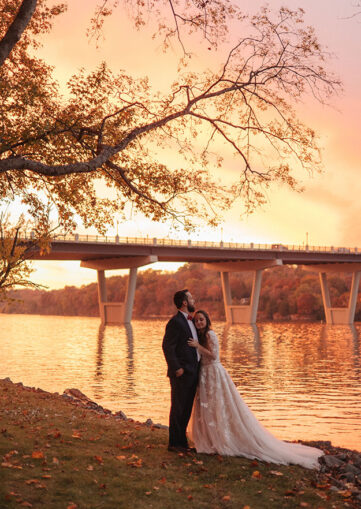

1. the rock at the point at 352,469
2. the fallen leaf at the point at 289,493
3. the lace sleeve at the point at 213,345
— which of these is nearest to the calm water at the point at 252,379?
the rock at the point at 352,469

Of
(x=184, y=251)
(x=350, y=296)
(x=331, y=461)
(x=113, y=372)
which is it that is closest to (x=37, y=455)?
(x=331, y=461)

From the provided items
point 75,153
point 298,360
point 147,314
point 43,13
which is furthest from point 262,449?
point 147,314

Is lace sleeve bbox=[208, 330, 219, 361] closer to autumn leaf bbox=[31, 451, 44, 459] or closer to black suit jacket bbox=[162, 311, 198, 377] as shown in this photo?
black suit jacket bbox=[162, 311, 198, 377]

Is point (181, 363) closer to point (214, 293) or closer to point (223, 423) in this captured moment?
point (223, 423)

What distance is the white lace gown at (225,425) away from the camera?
9602 millimetres

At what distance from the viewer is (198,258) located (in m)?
87.1

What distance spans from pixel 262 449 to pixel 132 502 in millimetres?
2726

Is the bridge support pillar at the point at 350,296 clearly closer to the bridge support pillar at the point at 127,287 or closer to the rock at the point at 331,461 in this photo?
the bridge support pillar at the point at 127,287

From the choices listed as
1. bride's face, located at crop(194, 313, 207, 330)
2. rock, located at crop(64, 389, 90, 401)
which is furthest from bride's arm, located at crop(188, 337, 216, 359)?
rock, located at crop(64, 389, 90, 401)

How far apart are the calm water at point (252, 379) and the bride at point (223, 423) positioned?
217 inches

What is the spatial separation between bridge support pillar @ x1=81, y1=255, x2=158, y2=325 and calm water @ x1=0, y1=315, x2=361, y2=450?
3648 cm

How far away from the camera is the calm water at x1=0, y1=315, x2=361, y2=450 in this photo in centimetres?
1777

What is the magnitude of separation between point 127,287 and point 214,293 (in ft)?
235

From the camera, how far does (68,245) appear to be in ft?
236
